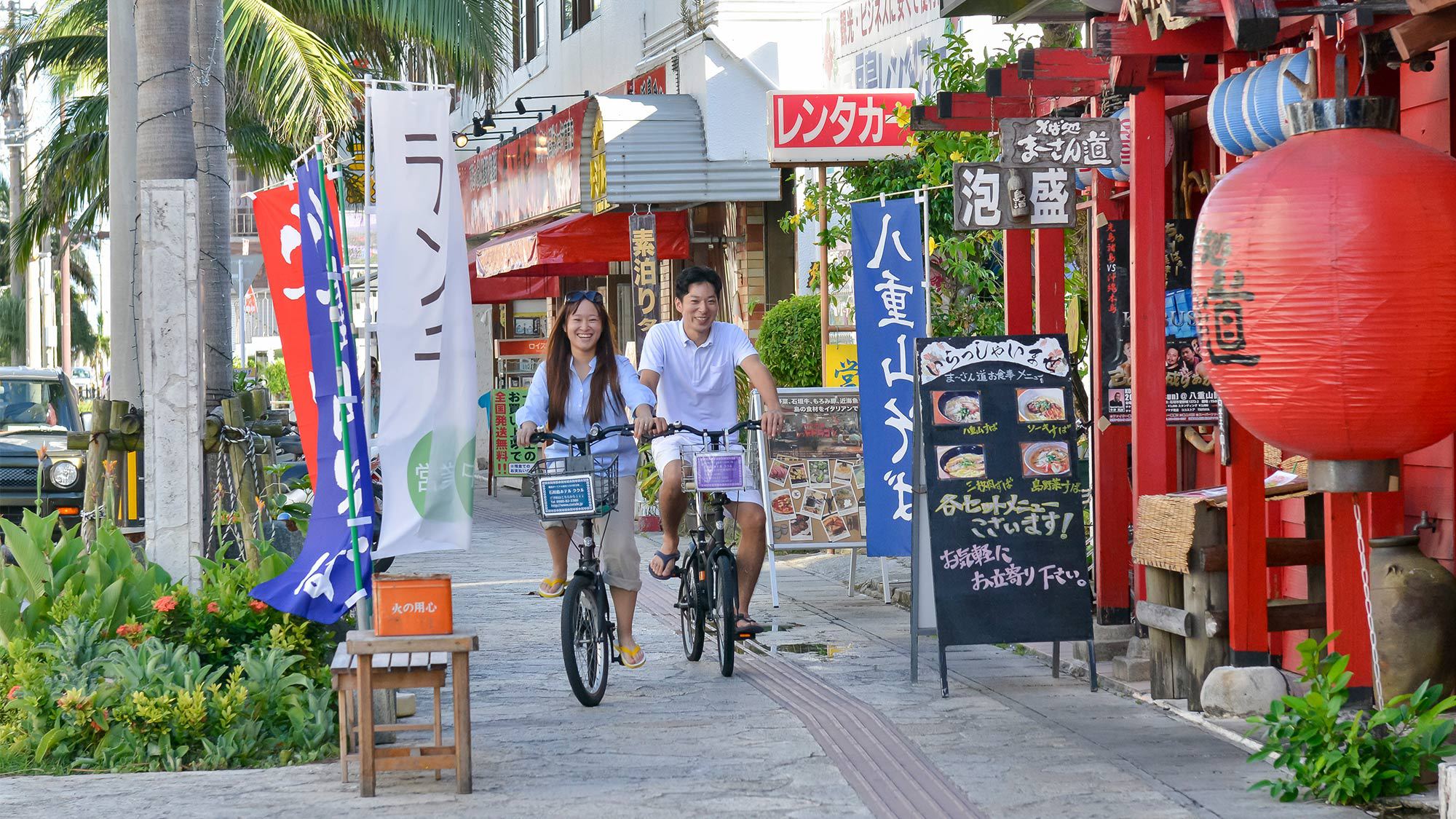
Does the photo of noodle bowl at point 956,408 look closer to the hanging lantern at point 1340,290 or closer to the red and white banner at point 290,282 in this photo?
the hanging lantern at point 1340,290

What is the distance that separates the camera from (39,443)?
14.6 meters

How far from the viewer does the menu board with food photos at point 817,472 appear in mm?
10875

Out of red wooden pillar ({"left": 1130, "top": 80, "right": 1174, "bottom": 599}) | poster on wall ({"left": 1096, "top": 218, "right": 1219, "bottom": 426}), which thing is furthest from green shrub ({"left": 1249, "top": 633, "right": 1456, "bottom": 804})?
poster on wall ({"left": 1096, "top": 218, "right": 1219, "bottom": 426})

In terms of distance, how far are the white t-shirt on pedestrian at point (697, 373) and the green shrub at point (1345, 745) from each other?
360cm

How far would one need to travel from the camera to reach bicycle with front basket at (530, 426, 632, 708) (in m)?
7.27

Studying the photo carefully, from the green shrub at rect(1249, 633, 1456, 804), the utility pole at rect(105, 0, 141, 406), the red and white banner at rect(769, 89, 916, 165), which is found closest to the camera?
the green shrub at rect(1249, 633, 1456, 804)

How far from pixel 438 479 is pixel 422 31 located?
53.9ft

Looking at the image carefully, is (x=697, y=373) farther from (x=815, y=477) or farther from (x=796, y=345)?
(x=796, y=345)

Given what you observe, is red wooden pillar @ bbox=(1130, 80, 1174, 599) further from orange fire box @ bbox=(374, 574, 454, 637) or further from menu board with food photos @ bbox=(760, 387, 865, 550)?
A: orange fire box @ bbox=(374, 574, 454, 637)

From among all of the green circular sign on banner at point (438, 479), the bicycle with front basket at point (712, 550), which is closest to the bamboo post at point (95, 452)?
the green circular sign on banner at point (438, 479)

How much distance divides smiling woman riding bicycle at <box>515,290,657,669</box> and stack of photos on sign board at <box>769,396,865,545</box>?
2826 millimetres

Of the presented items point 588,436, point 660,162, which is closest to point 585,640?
point 588,436

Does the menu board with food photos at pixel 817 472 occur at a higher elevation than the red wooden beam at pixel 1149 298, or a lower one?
lower

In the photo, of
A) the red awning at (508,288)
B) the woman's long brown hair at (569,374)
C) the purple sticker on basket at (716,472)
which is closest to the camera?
the purple sticker on basket at (716,472)
